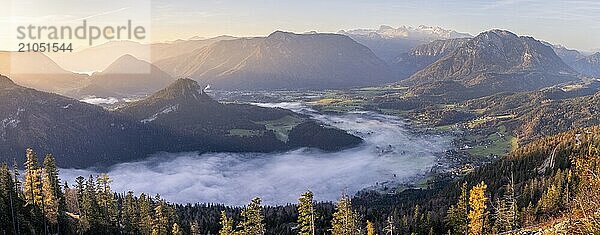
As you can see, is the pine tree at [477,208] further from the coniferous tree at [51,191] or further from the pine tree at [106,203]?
the coniferous tree at [51,191]

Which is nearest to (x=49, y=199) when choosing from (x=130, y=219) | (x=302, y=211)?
(x=130, y=219)

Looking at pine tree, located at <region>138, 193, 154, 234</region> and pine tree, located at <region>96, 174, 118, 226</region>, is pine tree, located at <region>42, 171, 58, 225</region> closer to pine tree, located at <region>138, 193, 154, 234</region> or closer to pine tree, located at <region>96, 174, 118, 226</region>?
pine tree, located at <region>96, 174, 118, 226</region>

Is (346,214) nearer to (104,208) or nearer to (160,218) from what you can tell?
Result: (160,218)

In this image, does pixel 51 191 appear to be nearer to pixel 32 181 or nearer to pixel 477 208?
pixel 32 181

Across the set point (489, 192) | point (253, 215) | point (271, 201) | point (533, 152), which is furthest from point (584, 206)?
point (271, 201)

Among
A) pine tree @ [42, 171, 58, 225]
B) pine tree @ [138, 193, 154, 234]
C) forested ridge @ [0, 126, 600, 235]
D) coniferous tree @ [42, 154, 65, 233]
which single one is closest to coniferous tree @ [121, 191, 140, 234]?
forested ridge @ [0, 126, 600, 235]

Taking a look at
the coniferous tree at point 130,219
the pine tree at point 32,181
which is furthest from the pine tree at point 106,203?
the pine tree at point 32,181

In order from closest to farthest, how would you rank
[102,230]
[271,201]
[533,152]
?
1. [102,230]
2. [533,152]
3. [271,201]
